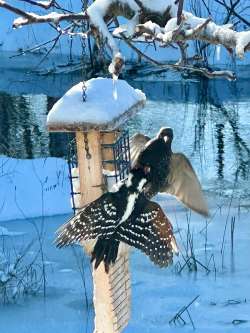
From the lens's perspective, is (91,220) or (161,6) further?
(91,220)

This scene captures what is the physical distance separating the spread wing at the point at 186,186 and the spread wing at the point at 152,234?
0.44 metres

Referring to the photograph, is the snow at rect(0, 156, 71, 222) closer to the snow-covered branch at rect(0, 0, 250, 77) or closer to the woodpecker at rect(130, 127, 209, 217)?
the woodpecker at rect(130, 127, 209, 217)

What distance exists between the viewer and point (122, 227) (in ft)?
10.3

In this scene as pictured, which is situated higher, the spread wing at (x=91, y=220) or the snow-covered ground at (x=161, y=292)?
the spread wing at (x=91, y=220)

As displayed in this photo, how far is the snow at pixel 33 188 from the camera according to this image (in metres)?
8.19

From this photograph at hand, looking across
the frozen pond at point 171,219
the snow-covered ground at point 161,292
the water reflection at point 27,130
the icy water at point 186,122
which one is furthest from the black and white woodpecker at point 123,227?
the water reflection at point 27,130

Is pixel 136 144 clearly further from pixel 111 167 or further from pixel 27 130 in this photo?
pixel 27 130

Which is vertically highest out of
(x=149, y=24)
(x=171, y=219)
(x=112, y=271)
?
(x=149, y=24)

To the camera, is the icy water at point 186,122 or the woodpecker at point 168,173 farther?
the icy water at point 186,122

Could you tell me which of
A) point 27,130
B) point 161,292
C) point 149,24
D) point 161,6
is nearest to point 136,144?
point 161,6

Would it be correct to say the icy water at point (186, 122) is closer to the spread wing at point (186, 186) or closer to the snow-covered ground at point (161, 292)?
the snow-covered ground at point (161, 292)

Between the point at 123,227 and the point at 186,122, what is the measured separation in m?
7.93

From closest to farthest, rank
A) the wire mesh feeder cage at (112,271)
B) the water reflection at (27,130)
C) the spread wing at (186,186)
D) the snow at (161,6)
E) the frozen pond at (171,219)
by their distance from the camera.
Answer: the snow at (161,6) < the wire mesh feeder cage at (112,271) < the spread wing at (186,186) < the frozen pond at (171,219) < the water reflection at (27,130)

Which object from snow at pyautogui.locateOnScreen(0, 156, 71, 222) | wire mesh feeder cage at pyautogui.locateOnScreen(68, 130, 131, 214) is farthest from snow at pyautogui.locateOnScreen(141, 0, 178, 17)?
snow at pyautogui.locateOnScreen(0, 156, 71, 222)
